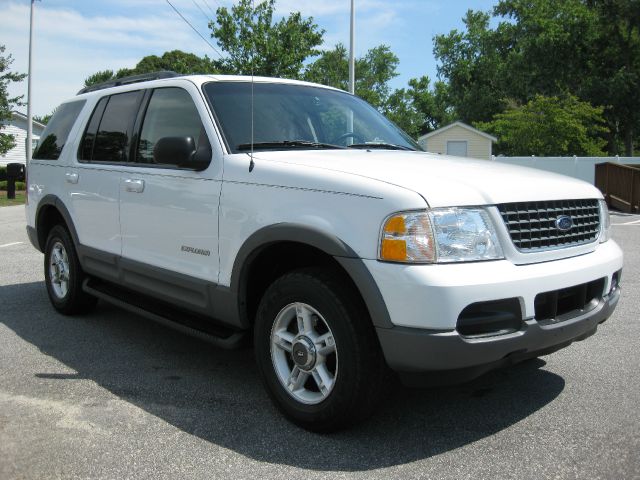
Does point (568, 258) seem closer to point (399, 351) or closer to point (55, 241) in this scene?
point (399, 351)

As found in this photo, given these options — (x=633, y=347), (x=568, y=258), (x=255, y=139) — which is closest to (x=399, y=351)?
(x=568, y=258)

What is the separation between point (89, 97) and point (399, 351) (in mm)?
4031

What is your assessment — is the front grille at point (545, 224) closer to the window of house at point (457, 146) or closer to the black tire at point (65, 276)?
the black tire at point (65, 276)

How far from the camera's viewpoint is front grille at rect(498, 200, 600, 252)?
3.16m

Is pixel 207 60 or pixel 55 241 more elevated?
pixel 207 60

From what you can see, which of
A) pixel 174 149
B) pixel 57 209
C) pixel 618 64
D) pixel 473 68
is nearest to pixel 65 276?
pixel 57 209

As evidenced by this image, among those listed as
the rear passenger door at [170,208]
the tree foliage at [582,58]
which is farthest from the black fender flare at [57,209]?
the tree foliage at [582,58]

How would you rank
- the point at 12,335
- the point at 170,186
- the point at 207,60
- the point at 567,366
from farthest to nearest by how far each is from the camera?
1. the point at 207,60
2. the point at 12,335
3. the point at 567,366
4. the point at 170,186

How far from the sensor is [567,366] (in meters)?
4.49

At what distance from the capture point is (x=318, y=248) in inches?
129

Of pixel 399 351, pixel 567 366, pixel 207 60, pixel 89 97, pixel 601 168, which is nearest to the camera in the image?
pixel 399 351

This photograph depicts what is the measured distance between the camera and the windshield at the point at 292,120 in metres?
4.08

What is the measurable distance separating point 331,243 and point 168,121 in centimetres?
196

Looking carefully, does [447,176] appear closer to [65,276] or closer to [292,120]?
[292,120]
